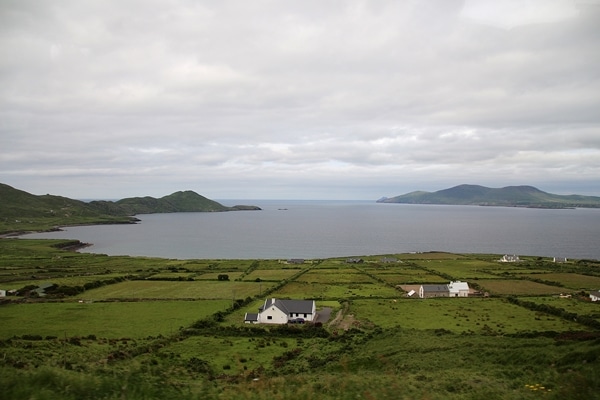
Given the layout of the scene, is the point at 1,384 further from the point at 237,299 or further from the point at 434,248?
the point at 434,248

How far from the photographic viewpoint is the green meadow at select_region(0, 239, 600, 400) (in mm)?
11266

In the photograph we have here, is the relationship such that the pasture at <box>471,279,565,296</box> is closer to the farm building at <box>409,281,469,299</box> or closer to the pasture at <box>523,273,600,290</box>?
the pasture at <box>523,273,600,290</box>

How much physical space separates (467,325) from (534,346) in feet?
47.0

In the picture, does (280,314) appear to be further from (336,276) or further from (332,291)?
(336,276)

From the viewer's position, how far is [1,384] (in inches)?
332

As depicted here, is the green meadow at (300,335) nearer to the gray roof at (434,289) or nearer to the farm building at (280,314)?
the farm building at (280,314)

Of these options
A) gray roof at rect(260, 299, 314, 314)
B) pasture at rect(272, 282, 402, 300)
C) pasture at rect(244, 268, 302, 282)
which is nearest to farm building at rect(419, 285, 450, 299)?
pasture at rect(272, 282, 402, 300)

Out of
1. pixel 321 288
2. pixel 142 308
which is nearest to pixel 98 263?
pixel 142 308

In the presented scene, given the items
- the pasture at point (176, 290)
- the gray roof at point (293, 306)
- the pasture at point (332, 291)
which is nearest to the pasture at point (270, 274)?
the pasture at point (176, 290)

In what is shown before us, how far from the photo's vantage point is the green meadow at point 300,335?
11.3 metres

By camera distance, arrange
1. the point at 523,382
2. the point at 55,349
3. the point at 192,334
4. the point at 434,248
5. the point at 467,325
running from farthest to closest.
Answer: the point at 434,248, the point at 467,325, the point at 192,334, the point at 55,349, the point at 523,382

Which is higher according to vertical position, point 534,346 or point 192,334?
point 534,346

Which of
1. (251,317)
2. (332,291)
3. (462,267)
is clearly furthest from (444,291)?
(251,317)

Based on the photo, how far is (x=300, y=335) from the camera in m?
35.9
